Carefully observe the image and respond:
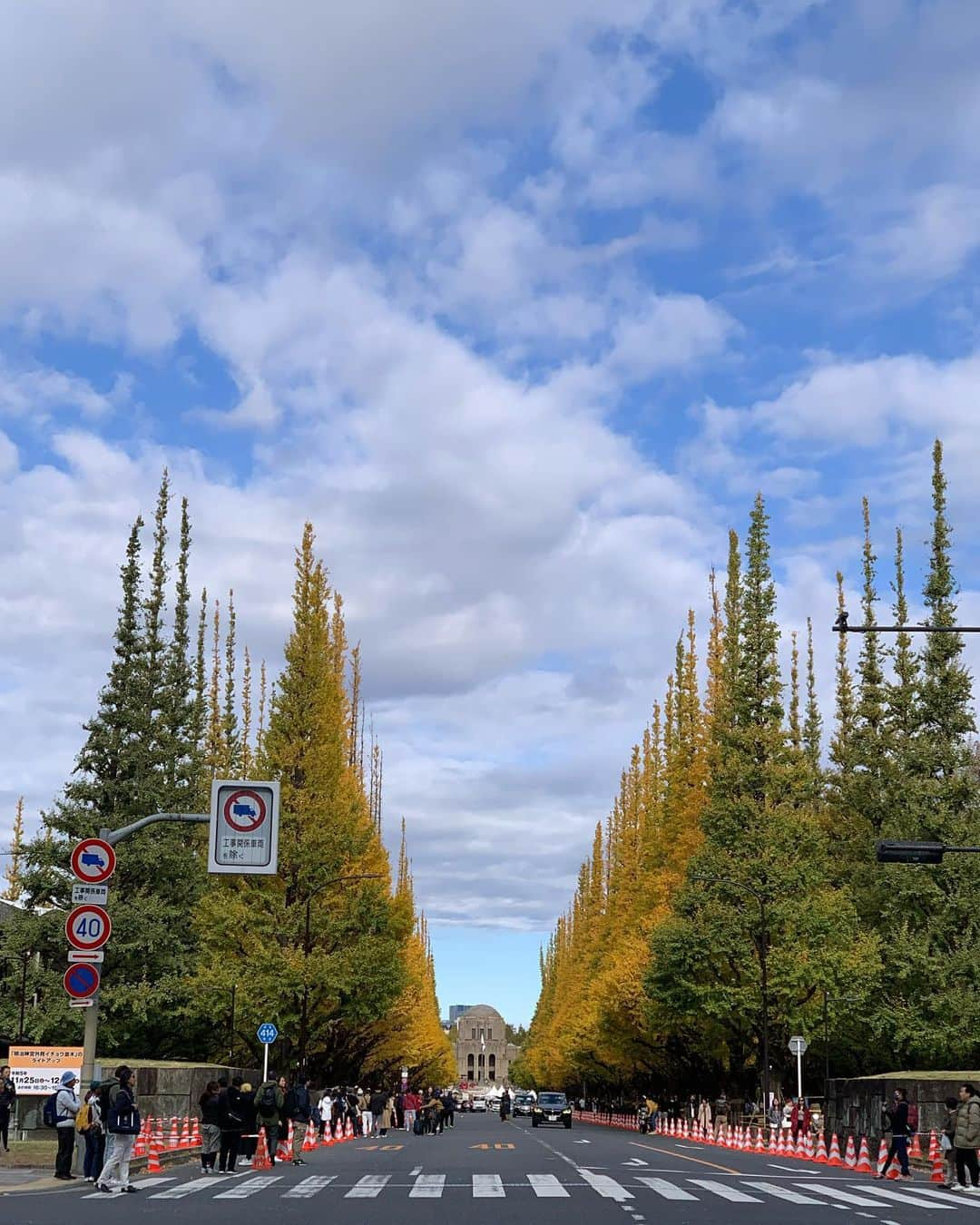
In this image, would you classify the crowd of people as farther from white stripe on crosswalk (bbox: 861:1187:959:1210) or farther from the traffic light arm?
the traffic light arm

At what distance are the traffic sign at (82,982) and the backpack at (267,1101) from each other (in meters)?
8.88

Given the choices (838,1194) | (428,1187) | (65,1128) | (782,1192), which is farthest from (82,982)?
(838,1194)

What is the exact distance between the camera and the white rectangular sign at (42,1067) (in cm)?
2719

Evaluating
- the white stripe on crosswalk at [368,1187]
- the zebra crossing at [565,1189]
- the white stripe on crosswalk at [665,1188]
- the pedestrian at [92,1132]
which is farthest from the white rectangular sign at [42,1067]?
the white stripe on crosswalk at [665,1188]

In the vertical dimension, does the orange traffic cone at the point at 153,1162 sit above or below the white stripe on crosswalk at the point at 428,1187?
below

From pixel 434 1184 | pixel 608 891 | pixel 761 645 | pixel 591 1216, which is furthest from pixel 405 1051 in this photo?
pixel 591 1216

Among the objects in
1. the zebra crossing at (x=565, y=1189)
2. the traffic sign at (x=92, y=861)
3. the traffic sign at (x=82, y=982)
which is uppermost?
the traffic sign at (x=92, y=861)

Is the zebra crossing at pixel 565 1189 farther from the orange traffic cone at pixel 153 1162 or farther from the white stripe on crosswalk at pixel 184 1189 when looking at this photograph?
the orange traffic cone at pixel 153 1162

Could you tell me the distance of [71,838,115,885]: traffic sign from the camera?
2164 centimetres

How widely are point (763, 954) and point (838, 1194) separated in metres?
26.5

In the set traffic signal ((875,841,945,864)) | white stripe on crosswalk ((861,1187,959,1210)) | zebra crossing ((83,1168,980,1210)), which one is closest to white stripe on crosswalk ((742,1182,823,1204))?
zebra crossing ((83,1168,980,1210))

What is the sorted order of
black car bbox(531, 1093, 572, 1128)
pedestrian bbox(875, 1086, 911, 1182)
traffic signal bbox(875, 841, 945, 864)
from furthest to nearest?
black car bbox(531, 1093, 572, 1128) → pedestrian bbox(875, 1086, 911, 1182) → traffic signal bbox(875, 841, 945, 864)

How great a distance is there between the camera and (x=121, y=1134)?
20.9 metres

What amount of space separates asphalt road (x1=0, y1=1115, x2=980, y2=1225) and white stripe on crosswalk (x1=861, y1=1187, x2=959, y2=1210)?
3 centimetres
